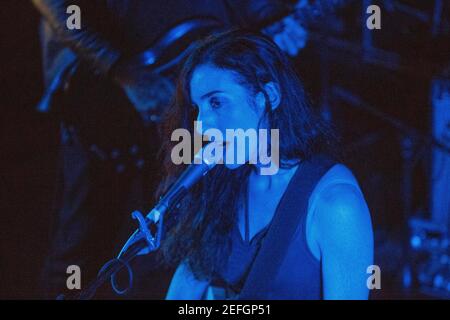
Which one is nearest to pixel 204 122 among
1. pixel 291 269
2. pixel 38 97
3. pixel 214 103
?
pixel 214 103

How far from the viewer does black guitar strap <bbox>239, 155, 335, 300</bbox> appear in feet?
4.65

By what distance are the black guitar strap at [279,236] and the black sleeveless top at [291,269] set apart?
1 cm

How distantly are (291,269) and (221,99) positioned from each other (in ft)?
1.58

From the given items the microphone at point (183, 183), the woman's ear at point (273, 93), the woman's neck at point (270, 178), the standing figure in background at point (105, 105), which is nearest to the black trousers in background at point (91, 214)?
the standing figure in background at point (105, 105)

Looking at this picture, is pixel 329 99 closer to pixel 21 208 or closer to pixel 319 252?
pixel 319 252

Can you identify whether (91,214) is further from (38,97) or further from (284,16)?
(284,16)

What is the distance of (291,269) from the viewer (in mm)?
1438

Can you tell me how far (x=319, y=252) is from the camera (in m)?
1.42

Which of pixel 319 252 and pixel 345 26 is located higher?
pixel 345 26

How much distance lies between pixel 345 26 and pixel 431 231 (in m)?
1.00

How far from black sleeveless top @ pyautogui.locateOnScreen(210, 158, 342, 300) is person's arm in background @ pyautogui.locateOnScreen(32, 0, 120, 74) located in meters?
0.94

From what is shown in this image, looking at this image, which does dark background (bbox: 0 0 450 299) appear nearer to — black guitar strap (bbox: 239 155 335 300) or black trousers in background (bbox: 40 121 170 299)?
black trousers in background (bbox: 40 121 170 299)

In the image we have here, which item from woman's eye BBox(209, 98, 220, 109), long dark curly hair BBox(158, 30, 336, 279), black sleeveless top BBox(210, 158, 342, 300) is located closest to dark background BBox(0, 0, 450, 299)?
long dark curly hair BBox(158, 30, 336, 279)

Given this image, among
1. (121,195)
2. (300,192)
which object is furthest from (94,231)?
(300,192)
